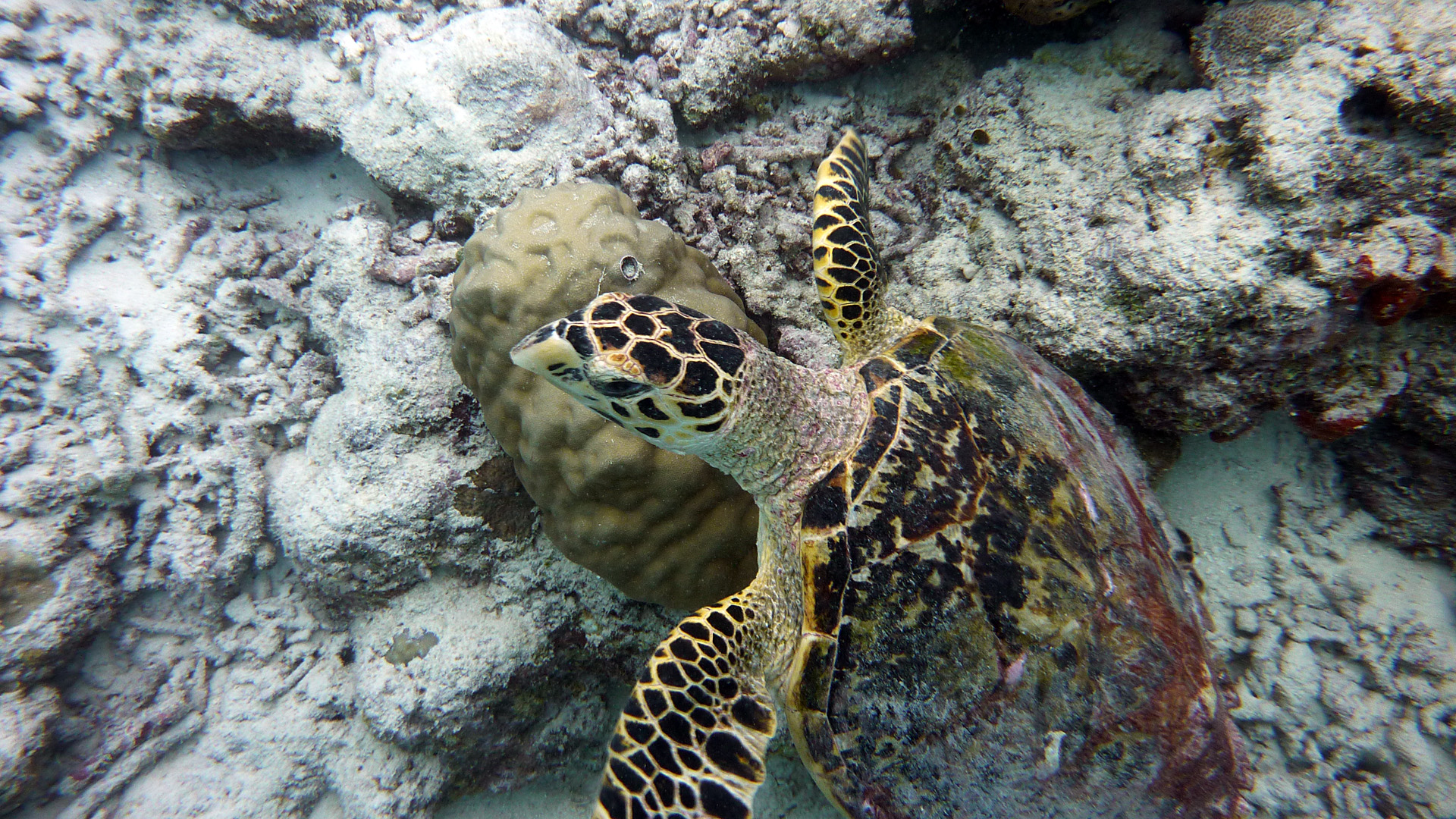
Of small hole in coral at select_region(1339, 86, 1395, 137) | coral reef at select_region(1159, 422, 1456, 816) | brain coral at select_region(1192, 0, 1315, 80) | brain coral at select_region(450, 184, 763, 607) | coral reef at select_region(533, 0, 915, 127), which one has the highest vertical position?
coral reef at select_region(533, 0, 915, 127)

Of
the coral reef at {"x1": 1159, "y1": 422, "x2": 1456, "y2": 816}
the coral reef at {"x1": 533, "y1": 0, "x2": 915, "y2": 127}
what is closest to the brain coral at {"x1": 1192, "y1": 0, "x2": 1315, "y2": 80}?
the coral reef at {"x1": 533, "y1": 0, "x2": 915, "y2": 127}

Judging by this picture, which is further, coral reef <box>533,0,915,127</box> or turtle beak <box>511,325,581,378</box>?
coral reef <box>533,0,915,127</box>

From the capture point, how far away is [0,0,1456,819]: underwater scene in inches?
60.1

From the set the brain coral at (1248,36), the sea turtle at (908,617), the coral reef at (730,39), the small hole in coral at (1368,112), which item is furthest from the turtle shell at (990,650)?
the coral reef at (730,39)

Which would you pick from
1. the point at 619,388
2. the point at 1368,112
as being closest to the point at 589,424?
the point at 619,388

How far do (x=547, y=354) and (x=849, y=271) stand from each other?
123 centimetres

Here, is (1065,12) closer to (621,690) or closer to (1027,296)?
(1027,296)

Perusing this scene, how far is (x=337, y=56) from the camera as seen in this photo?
2617mm

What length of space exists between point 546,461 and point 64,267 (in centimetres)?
283

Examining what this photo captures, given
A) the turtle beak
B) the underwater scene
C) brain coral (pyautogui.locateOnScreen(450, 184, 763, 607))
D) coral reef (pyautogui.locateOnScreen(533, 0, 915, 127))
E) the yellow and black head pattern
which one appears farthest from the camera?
coral reef (pyautogui.locateOnScreen(533, 0, 915, 127))

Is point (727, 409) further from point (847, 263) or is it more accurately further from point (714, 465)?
point (847, 263)

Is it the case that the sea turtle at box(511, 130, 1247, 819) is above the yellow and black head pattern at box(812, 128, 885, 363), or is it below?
below

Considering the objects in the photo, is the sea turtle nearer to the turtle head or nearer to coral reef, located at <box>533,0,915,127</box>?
the turtle head

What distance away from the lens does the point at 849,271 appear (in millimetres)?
2041
